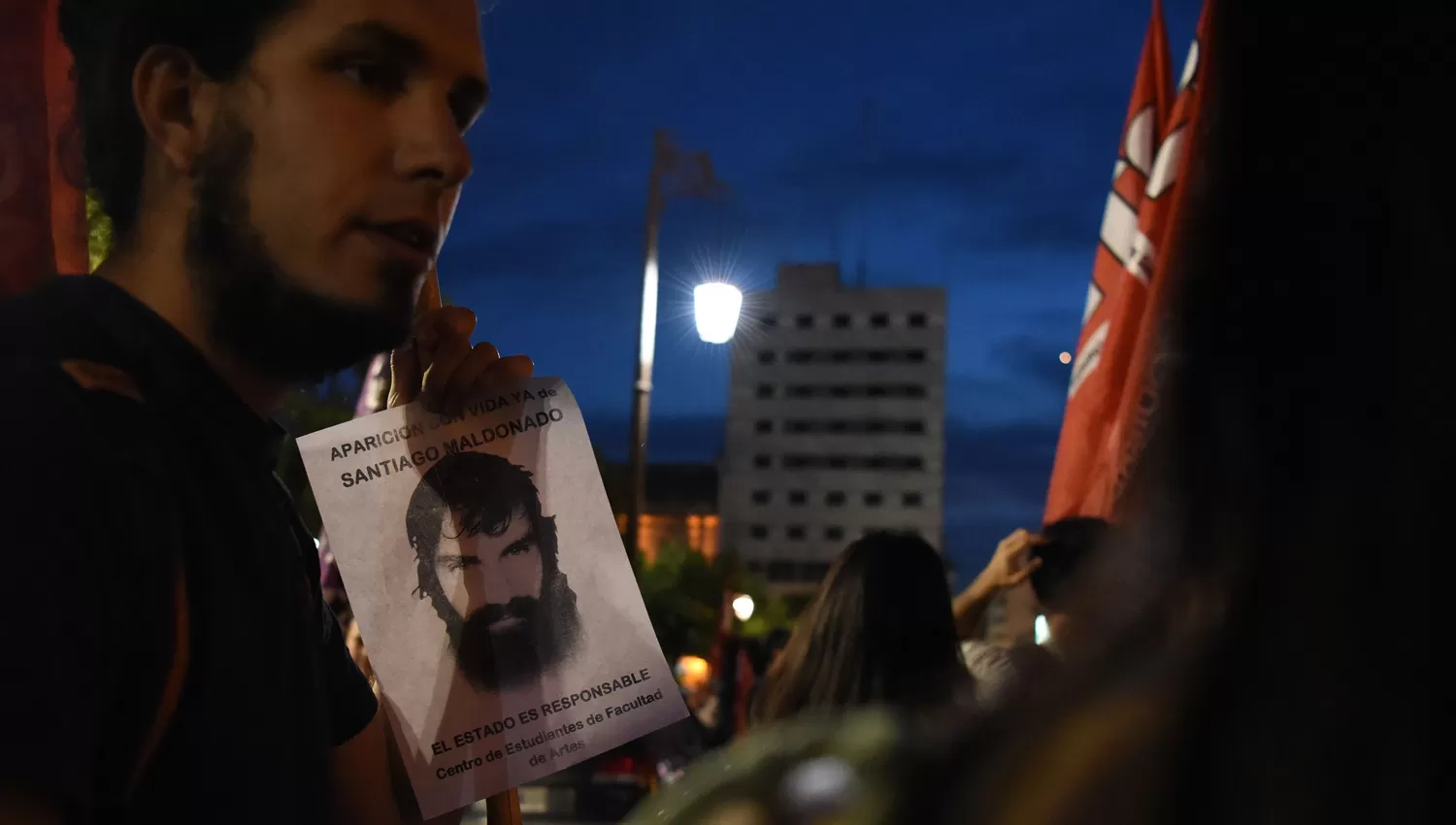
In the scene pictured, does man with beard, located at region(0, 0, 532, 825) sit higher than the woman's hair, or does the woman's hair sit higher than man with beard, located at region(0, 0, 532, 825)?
man with beard, located at region(0, 0, 532, 825)

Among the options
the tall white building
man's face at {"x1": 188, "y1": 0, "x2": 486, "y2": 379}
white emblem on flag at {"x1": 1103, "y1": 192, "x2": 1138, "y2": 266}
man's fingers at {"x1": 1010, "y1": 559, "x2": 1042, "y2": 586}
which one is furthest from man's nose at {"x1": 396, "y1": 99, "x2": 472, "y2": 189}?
the tall white building

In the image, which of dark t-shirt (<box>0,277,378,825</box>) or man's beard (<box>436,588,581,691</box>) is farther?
man's beard (<box>436,588,581,691</box>)

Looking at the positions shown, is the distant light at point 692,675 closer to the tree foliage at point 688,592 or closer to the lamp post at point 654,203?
the lamp post at point 654,203

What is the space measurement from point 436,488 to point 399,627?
0.17 m

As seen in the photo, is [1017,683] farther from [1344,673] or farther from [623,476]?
[623,476]

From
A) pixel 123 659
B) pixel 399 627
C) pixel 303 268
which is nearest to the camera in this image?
pixel 123 659

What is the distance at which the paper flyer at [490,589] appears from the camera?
4.09 ft

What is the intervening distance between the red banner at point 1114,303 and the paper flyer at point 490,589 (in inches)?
113

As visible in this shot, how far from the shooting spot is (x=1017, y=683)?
54 centimetres

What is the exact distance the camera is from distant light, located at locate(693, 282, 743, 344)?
18.7ft

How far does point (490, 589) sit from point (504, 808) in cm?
26

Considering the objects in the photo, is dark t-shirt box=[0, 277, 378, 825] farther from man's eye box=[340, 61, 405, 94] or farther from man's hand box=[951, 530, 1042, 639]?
man's hand box=[951, 530, 1042, 639]

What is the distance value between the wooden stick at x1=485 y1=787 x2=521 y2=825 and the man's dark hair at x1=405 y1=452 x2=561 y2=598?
26cm

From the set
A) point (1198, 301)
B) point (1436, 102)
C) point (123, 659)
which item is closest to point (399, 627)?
point (123, 659)
